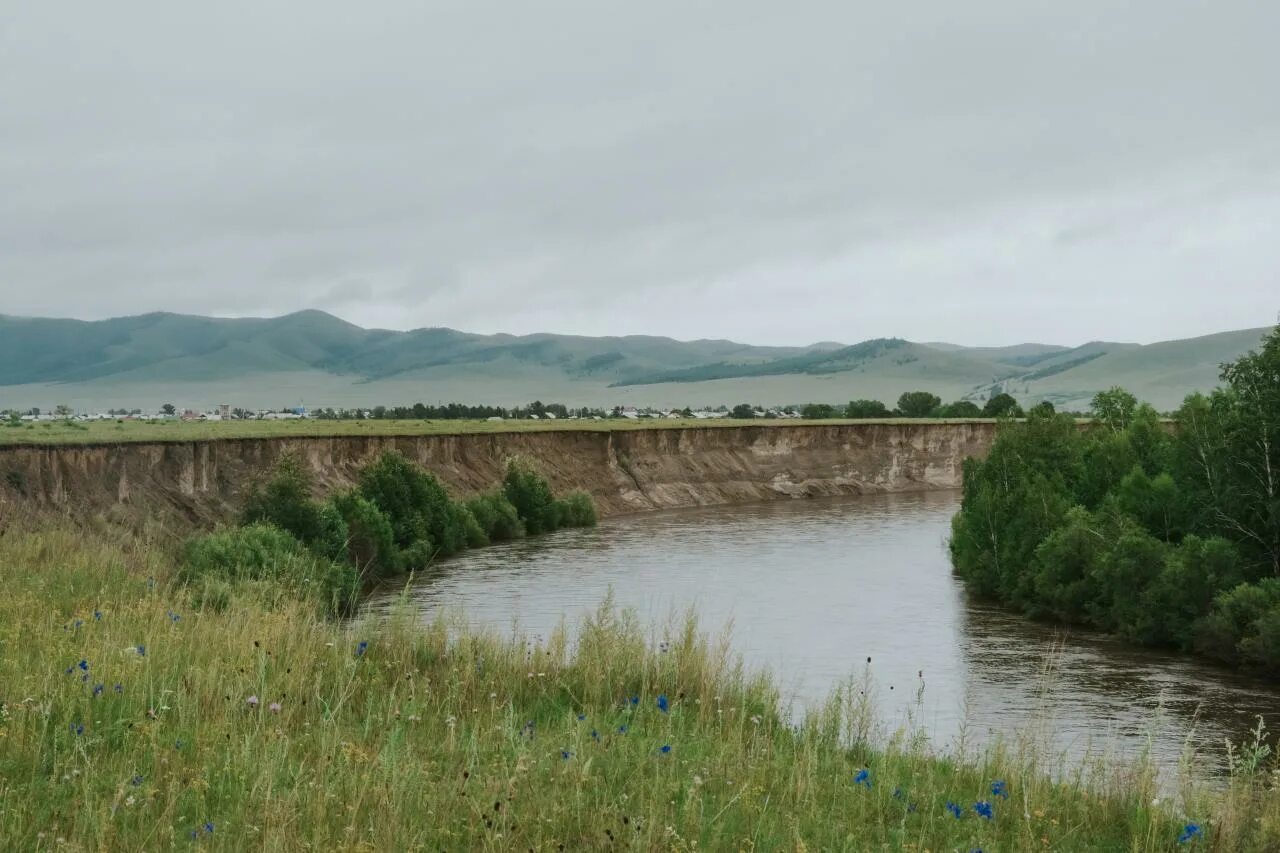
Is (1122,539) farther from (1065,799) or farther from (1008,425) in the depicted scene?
(1065,799)

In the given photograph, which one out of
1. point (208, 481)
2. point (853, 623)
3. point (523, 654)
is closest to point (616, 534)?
point (208, 481)

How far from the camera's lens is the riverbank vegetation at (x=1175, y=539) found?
32812 mm

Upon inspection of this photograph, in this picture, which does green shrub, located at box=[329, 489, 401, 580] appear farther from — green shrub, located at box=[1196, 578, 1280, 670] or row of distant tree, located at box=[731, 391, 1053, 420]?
row of distant tree, located at box=[731, 391, 1053, 420]

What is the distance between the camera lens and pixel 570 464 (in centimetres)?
8656

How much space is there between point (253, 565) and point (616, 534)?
37.5 meters

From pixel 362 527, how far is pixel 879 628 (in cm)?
2187

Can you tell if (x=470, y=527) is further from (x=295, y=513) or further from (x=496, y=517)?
(x=295, y=513)

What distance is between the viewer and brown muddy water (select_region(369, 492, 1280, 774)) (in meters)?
23.3

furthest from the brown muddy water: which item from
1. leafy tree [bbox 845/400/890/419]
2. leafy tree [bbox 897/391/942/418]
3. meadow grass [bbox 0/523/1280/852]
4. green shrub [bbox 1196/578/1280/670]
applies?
leafy tree [bbox 897/391/942/418]

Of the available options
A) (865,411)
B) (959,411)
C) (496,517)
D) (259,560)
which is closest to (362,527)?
(259,560)

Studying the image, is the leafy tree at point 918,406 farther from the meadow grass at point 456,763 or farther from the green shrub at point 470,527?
the meadow grass at point 456,763

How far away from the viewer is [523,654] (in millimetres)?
15570

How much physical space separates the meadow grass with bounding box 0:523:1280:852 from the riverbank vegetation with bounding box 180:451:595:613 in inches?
517

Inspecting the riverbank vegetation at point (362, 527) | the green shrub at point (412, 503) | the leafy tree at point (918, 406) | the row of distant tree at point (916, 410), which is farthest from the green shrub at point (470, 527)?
the leafy tree at point (918, 406)
